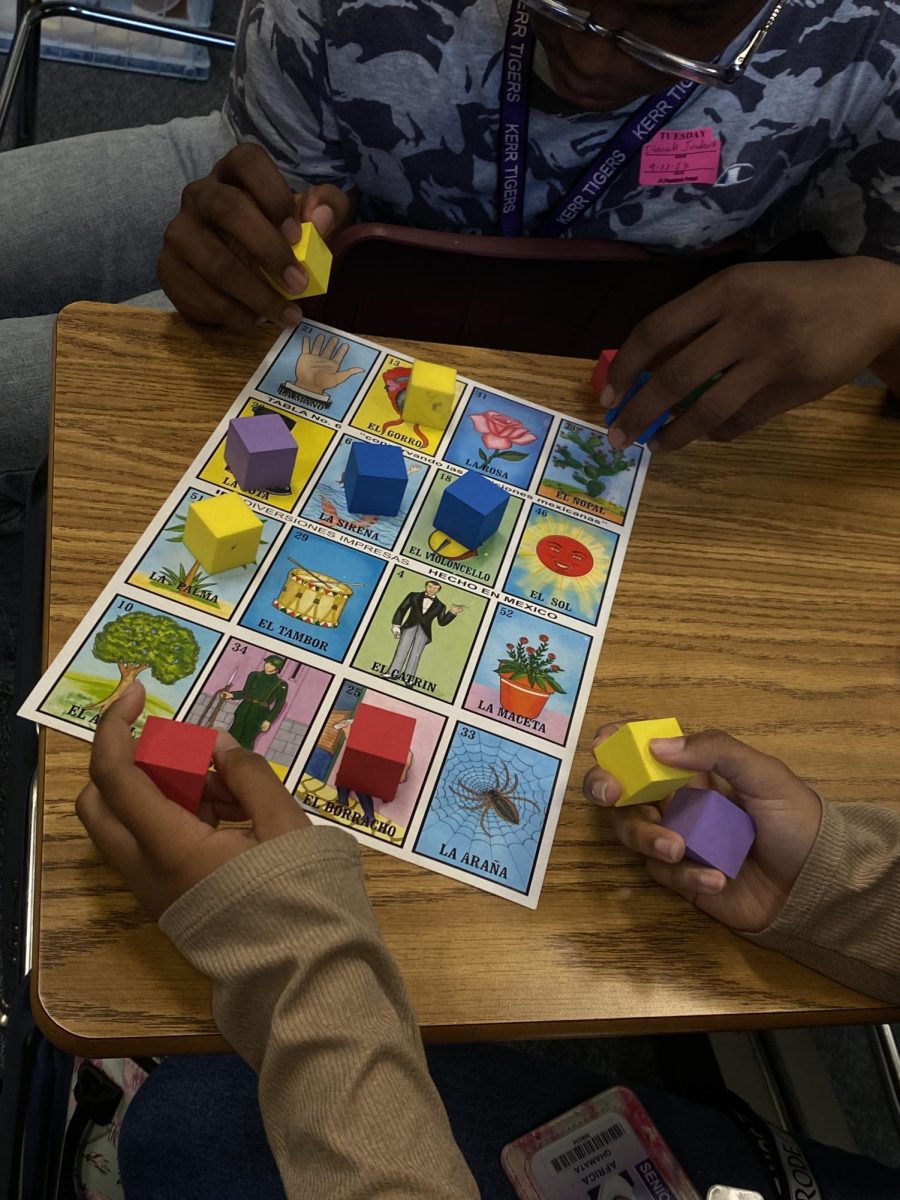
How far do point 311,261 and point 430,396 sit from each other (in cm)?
16

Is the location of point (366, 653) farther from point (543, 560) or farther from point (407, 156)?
point (407, 156)

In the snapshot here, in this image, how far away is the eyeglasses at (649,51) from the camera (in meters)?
0.78

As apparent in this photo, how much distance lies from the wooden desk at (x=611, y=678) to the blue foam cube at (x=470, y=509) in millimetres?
133

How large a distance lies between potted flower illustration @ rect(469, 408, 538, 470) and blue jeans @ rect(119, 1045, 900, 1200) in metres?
0.52

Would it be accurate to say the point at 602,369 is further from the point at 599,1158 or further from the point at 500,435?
the point at 599,1158

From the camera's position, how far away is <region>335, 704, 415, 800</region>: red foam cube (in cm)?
69

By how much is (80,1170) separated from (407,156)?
1036mm

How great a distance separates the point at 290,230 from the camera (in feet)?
2.95

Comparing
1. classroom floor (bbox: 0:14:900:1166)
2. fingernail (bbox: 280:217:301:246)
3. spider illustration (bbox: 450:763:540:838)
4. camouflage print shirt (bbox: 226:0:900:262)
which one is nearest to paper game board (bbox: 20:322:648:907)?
spider illustration (bbox: 450:763:540:838)

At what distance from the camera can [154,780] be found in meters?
0.66

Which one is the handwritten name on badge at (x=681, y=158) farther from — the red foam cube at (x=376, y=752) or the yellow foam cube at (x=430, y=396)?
the red foam cube at (x=376, y=752)

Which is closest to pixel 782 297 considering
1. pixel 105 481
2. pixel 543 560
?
pixel 543 560

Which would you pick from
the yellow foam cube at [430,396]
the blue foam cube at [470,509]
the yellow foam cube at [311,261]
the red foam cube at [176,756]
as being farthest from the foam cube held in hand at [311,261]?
the red foam cube at [176,756]

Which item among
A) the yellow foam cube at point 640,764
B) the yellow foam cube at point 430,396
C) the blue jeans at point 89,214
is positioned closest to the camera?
the yellow foam cube at point 640,764
